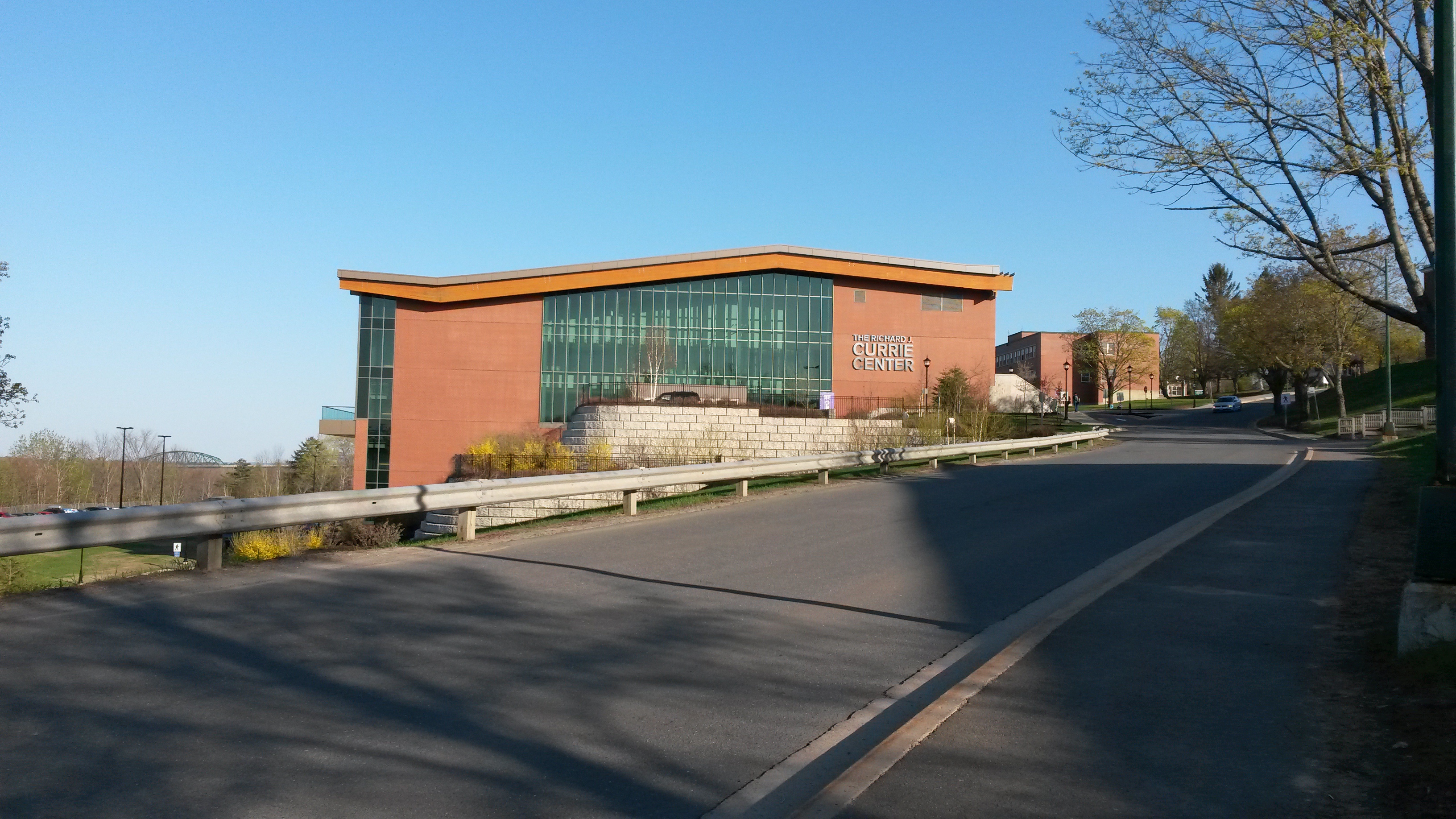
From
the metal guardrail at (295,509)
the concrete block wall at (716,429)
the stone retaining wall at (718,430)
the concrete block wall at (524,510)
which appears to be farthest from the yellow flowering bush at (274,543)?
the concrete block wall at (716,429)

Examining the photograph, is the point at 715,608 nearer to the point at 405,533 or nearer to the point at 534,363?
the point at 405,533

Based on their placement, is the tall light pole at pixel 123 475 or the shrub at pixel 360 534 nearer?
the shrub at pixel 360 534

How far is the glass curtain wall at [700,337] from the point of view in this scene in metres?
55.9

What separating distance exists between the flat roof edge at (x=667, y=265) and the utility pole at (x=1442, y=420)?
48.3 meters

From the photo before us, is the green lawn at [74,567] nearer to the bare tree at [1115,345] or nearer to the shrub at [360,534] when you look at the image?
the shrub at [360,534]

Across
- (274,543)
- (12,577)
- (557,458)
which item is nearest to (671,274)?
(557,458)

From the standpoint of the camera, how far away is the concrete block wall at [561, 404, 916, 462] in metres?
44.1

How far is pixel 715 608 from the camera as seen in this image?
871 centimetres

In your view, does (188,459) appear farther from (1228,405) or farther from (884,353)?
(1228,405)

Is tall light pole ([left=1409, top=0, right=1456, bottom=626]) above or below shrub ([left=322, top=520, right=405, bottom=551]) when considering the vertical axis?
above

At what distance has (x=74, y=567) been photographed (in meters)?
18.0

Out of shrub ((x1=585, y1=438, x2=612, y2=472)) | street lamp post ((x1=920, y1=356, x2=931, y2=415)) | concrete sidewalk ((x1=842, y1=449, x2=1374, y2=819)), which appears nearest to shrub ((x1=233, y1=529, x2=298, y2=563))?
concrete sidewalk ((x1=842, y1=449, x2=1374, y2=819))

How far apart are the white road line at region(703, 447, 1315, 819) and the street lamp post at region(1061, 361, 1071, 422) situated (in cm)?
5227

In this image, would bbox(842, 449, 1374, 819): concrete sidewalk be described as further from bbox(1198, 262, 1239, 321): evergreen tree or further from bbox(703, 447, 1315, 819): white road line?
bbox(1198, 262, 1239, 321): evergreen tree
